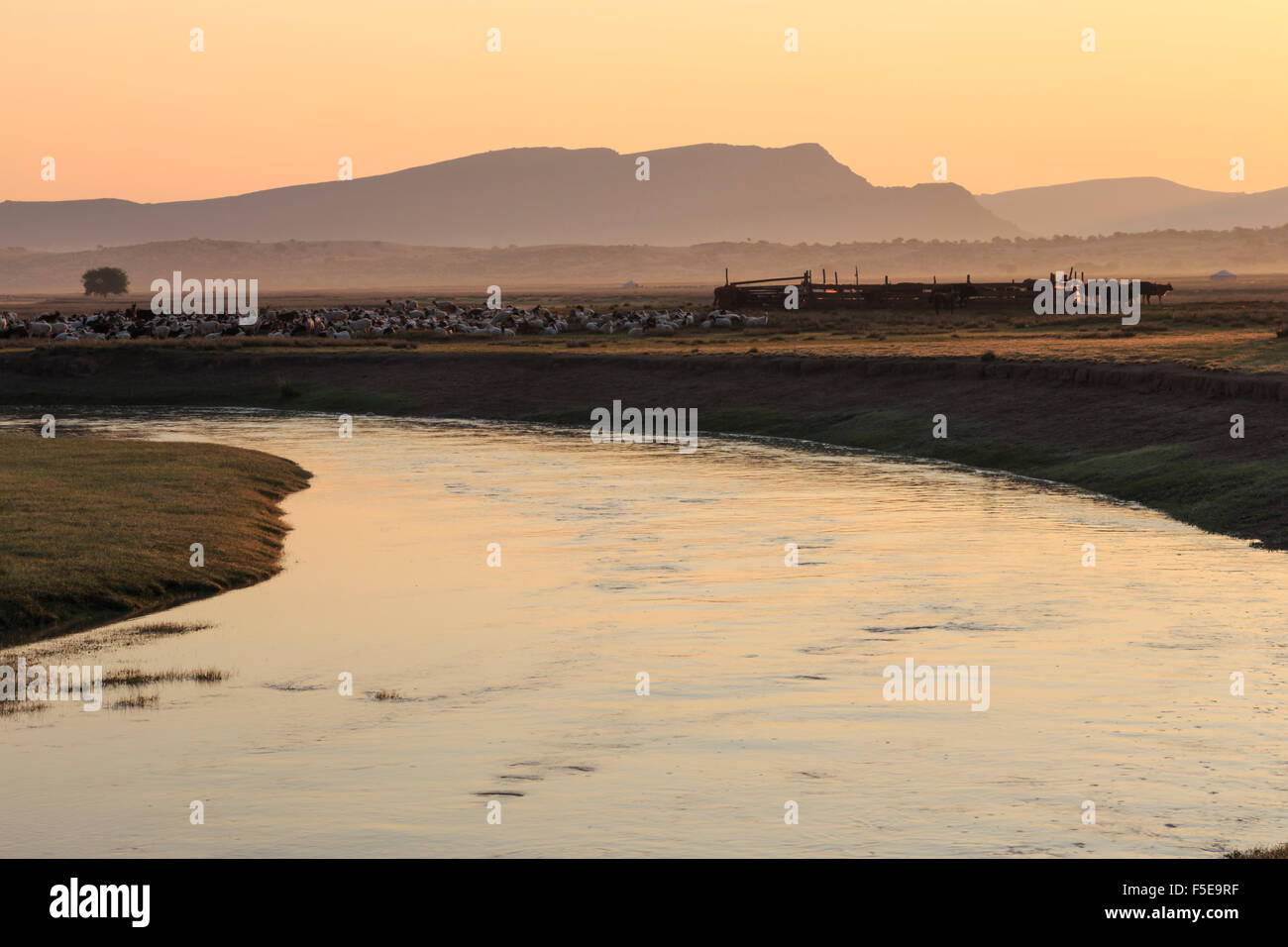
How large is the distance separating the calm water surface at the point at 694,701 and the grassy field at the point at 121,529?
73cm

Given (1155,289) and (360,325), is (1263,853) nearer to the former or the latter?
(360,325)

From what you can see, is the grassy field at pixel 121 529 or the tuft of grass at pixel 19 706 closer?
the tuft of grass at pixel 19 706

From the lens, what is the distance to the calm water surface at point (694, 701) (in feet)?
41.5

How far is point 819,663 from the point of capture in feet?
60.2

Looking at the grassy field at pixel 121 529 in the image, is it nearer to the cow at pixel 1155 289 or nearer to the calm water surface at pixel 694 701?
the calm water surface at pixel 694 701

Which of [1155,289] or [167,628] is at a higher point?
[1155,289]

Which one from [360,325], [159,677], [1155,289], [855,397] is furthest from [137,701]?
[1155,289]

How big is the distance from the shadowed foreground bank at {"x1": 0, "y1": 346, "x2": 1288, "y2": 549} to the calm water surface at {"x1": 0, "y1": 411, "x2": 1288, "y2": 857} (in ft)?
14.1

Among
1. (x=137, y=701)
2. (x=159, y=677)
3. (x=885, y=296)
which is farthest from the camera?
(x=885, y=296)

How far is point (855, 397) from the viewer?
52156 millimetres

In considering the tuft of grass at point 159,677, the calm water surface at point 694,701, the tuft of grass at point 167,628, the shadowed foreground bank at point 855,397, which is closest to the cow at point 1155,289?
the shadowed foreground bank at point 855,397

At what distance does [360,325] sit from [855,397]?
42.4 m
